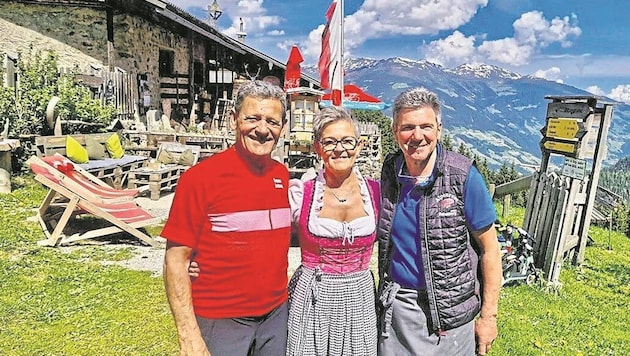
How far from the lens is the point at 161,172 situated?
9734 millimetres

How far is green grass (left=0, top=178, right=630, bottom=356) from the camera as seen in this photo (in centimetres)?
406

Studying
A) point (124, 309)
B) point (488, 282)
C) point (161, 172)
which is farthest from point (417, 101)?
point (161, 172)

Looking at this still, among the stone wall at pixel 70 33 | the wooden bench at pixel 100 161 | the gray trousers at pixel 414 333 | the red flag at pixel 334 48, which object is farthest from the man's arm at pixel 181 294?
the stone wall at pixel 70 33

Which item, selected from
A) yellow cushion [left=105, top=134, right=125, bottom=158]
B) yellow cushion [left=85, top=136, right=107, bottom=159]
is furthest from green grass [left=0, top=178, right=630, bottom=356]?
yellow cushion [left=105, top=134, right=125, bottom=158]

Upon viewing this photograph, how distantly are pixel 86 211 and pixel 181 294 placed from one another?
524 cm

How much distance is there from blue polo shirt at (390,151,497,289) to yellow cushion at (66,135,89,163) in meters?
8.03

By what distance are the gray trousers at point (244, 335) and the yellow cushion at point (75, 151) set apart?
7.77m

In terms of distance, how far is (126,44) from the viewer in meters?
14.4

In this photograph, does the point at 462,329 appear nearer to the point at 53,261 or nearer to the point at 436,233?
the point at 436,233

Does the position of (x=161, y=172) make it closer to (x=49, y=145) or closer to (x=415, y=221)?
(x=49, y=145)

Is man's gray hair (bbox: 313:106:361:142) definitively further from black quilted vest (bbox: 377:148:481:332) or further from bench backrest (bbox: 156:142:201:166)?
bench backrest (bbox: 156:142:201:166)

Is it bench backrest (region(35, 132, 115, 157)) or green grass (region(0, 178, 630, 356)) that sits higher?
bench backrest (region(35, 132, 115, 157))

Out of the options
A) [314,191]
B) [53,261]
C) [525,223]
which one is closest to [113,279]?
[53,261]

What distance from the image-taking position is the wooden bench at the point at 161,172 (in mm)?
9625
